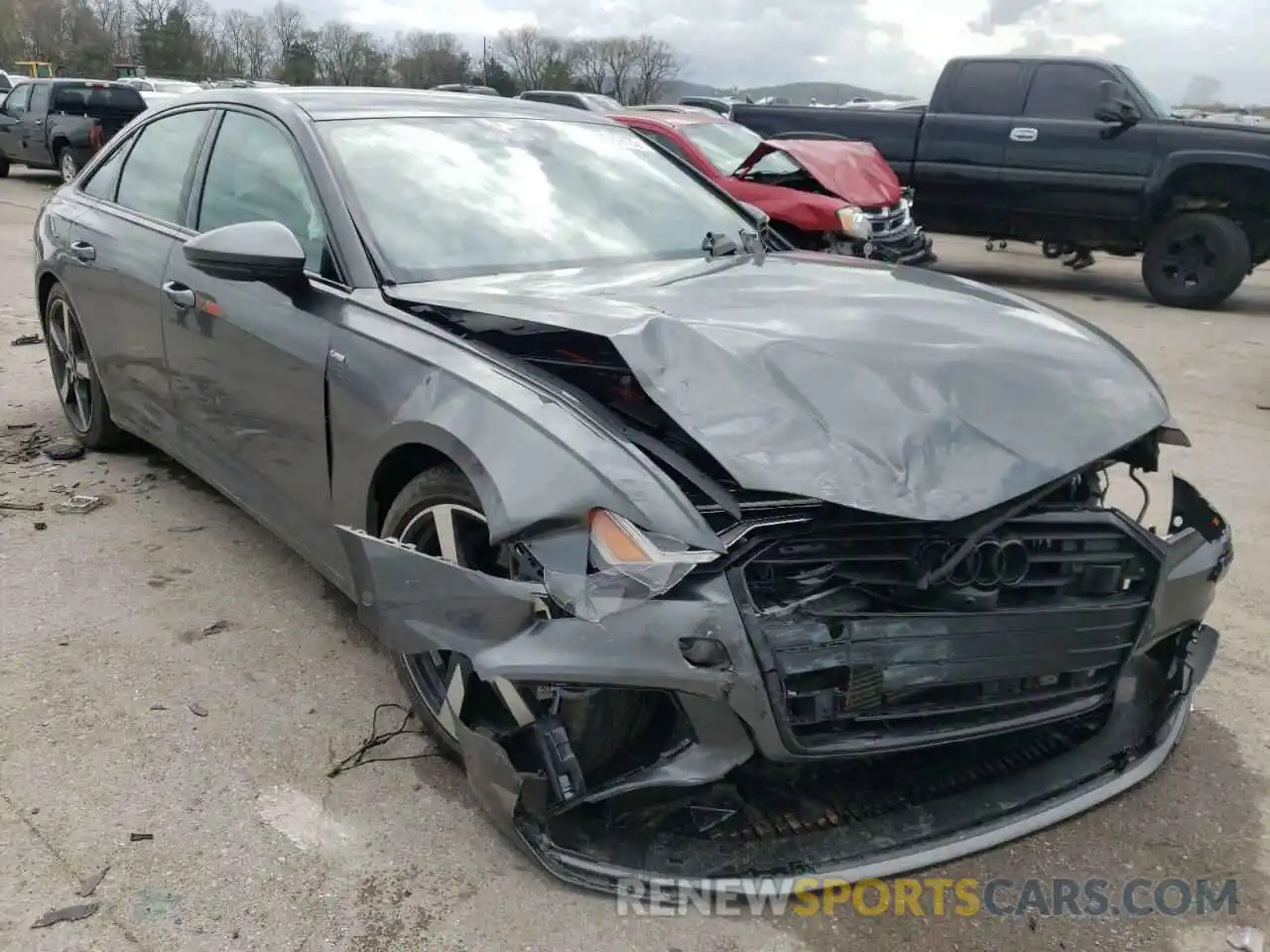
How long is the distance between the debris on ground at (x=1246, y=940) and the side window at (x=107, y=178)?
460 centimetres

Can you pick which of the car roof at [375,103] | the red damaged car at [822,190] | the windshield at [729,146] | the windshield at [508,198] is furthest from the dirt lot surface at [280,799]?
the windshield at [729,146]

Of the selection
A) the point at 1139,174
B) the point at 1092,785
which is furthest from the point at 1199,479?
the point at 1139,174

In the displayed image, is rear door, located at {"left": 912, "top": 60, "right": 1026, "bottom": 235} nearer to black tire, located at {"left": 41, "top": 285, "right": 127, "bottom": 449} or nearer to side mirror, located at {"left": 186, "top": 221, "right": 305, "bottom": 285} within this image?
black tire, located at {"left": 41, "top": 285, "right": 127, "bottom": 449}

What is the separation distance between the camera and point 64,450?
489cm

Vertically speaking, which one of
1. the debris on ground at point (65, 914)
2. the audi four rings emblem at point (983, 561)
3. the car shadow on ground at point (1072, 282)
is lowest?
the debris on ground at point (65, 914)

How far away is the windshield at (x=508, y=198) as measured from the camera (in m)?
2.98

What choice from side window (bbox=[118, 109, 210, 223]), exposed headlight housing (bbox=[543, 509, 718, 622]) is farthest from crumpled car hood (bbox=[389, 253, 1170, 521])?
side window (bbox=[118, 109, 210, 223])

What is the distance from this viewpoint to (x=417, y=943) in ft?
6.78

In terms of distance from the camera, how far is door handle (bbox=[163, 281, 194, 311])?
3500mm

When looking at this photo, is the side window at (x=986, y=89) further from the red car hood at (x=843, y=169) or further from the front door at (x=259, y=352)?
the front door at (x=259, y=352)

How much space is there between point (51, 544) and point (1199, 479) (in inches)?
198

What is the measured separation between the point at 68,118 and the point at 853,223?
14.1 meters

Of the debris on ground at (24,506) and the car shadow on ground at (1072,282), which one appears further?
the car shadow on ground at (1072,282)

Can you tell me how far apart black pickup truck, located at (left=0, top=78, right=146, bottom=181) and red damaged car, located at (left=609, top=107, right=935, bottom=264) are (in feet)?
34.8
